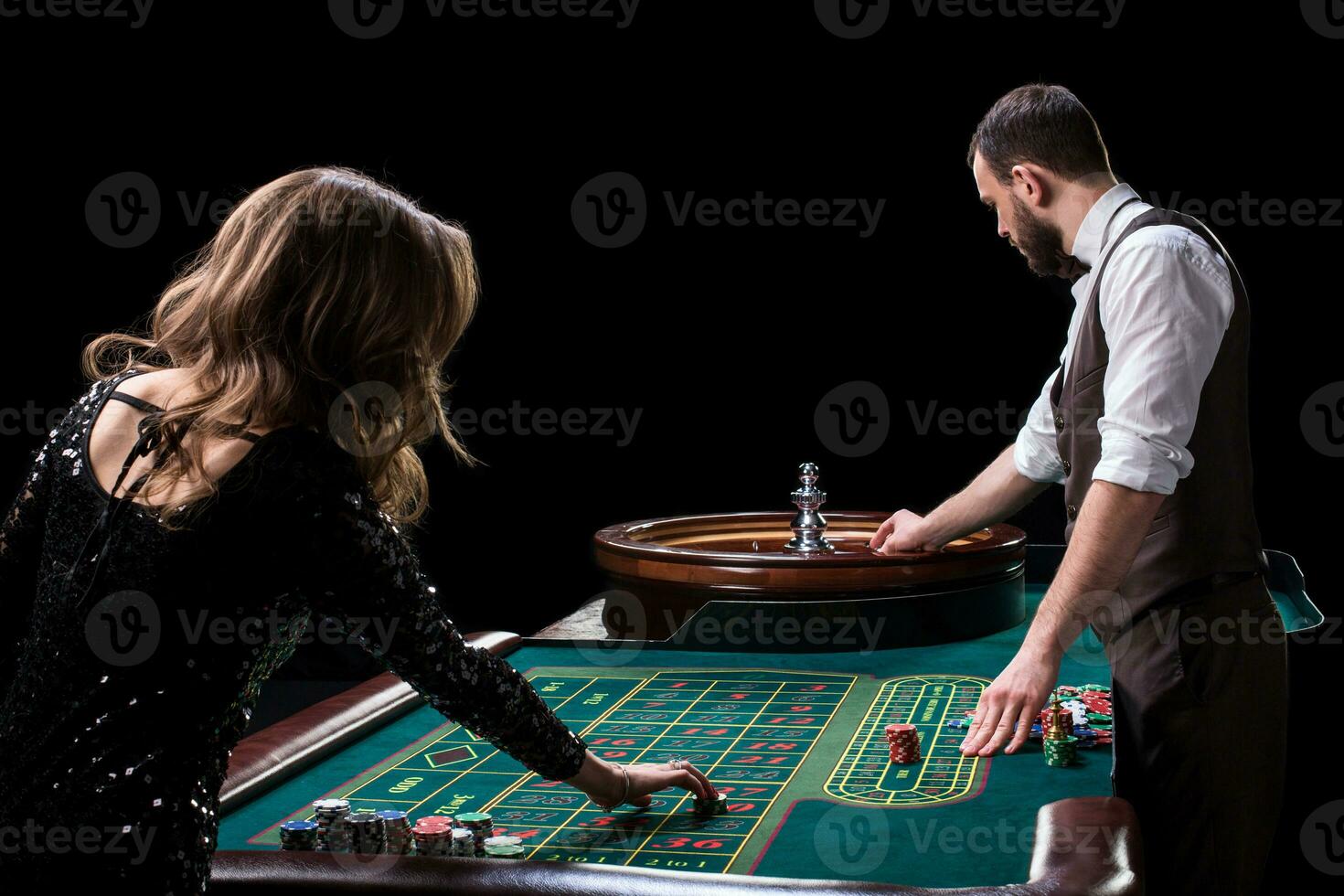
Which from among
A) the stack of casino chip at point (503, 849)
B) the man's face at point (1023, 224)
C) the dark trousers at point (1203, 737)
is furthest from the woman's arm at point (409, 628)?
the man's face at point (1023, 224)

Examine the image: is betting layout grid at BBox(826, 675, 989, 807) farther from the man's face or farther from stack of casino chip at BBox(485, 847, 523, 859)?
the man's face

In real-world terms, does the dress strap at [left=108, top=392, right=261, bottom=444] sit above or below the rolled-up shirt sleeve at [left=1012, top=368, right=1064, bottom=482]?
above

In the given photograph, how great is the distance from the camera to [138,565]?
51.9 inches

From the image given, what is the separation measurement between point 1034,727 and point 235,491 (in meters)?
1.55

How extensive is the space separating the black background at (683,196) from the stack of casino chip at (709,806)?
122 inches

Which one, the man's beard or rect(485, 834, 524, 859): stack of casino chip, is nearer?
rect(485, 834, 524, 859): stack of casino chip

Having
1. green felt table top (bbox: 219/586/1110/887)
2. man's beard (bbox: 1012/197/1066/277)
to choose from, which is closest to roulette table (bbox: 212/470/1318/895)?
green felt table top (bbox: 219/586/1110/887)

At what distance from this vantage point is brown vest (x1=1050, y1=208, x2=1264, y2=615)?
213cm

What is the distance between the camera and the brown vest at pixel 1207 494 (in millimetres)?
2127

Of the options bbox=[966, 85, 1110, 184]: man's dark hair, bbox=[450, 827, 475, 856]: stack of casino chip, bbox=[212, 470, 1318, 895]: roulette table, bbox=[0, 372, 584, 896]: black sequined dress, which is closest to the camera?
bbox=[0, 372, 584, 896]: black sequined dress

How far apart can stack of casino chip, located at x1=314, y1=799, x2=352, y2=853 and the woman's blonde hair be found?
1.86 ft

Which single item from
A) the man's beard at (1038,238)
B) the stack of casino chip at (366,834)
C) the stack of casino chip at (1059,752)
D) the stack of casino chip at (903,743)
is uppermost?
the man's beard at (1038,238)

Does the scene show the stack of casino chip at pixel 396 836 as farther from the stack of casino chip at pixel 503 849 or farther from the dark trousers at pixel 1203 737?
the dark trousers at pixel 1203 737

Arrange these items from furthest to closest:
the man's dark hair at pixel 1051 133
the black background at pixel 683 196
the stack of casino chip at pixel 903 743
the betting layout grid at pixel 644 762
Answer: the black background at pixel 683 196 < the man's dark hair at pixel 1051 133 < the stack of casino chip at pixel 903 743 < the betting layout grid at pixel 644 762
